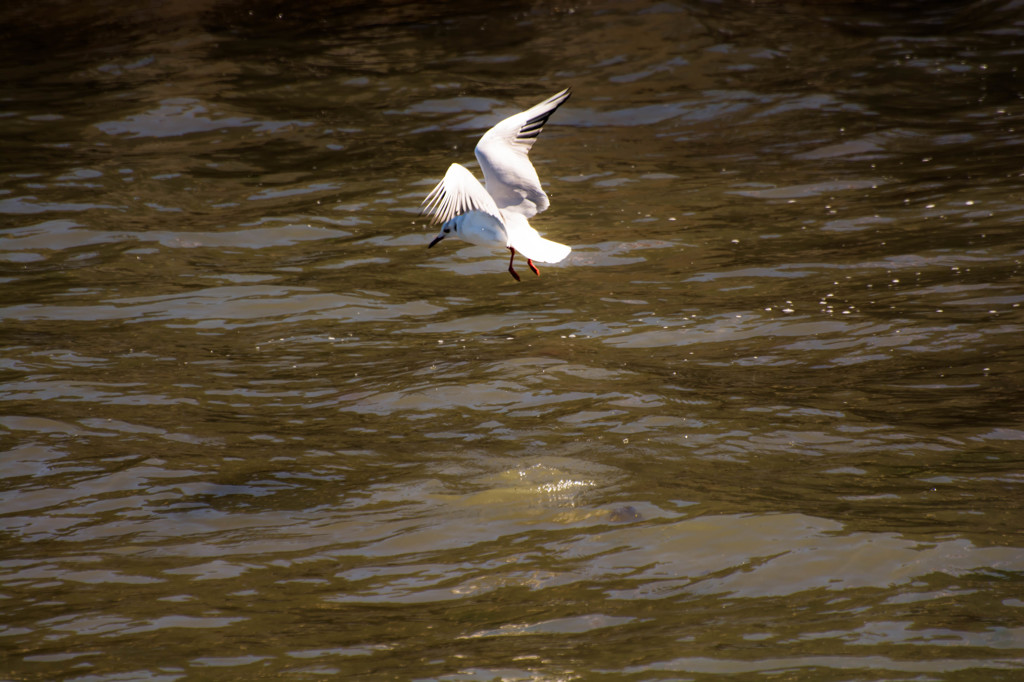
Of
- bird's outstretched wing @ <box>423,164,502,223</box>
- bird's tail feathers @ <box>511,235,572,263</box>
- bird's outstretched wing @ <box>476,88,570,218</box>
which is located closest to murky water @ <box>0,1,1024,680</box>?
bird's tail feathers @ <box>511,235,572,263</box>

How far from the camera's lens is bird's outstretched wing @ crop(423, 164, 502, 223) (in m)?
6.04

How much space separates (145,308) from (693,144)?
5619mm

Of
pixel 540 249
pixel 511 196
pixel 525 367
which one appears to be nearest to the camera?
pixel 525 367

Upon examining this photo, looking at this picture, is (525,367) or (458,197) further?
(525,367)

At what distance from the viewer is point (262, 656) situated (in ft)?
12.3

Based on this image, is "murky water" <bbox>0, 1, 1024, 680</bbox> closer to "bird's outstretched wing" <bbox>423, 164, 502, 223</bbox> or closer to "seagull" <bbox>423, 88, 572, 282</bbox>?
"seagull" <bbox>423, 88, 572, 282</bbox>

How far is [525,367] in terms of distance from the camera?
6.38 metres

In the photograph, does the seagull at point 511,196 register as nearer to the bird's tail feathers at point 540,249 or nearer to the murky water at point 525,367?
the bird's tail feathers at point 540,249

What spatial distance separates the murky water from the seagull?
2.06 feet

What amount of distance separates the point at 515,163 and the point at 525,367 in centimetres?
142

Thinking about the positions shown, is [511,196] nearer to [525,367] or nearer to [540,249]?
[540,249]

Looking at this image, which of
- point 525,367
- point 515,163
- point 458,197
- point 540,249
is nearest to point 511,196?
point 515,163

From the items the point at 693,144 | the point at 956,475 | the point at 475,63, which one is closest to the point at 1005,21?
the point at 693,144

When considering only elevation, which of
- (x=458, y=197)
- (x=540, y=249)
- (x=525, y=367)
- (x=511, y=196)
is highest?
(x=458, y=197)
